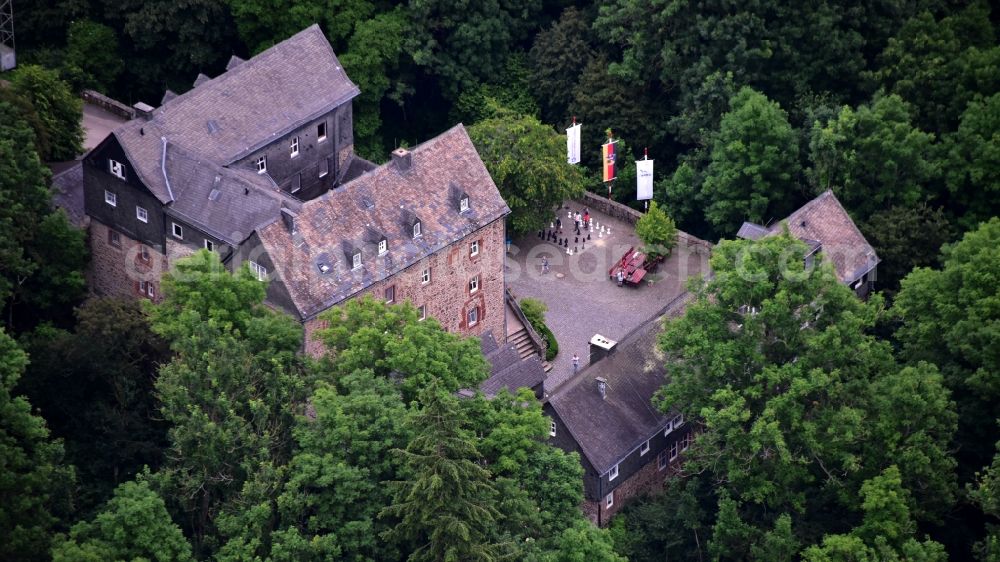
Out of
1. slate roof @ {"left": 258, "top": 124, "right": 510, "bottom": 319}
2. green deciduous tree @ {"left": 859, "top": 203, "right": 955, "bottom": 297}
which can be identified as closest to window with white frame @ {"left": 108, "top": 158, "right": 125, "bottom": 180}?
slate roof @ {"left": 258, "top": 124, "right": 510, "bottom": 319}

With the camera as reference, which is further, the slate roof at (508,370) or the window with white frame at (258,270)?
the slate roof at (508,370)

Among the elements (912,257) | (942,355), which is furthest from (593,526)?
(912,257)

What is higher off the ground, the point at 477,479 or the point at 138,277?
the point at 138,277

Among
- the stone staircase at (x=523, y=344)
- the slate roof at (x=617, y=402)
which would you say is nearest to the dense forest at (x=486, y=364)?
the slate roof at (x=617, y=402)

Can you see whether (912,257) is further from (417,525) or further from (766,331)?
(417,525)

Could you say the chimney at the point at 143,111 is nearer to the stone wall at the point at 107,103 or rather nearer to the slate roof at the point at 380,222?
the slate roof at the point at 380,222
